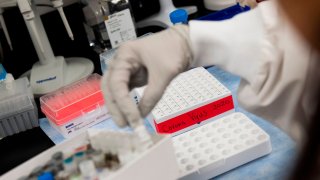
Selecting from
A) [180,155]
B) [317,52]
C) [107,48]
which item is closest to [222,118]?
[180,155]

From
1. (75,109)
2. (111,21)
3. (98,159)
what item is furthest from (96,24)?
(98,159)

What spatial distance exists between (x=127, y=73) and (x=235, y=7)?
32.8 inches

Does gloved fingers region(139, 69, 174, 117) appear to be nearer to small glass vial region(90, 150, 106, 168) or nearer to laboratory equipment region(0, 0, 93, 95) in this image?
small glass vial region(90, 150, 106, 168)

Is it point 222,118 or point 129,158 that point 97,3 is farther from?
point 129,158

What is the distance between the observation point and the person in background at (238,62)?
0.76 m

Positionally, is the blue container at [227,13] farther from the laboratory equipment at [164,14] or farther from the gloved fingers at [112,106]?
the gloved fingers at [112,106]

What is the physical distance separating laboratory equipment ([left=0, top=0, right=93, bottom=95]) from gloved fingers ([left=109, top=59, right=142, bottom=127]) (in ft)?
2.40

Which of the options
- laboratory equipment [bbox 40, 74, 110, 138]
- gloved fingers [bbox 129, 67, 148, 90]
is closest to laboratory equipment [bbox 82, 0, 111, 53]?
laboratory equipment [bbox 40, 74, 110, 138]

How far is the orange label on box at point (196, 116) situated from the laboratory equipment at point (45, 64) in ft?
1.69

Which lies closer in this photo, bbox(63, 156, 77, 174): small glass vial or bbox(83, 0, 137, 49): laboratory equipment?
bbox(63, 156, 77, 174): small glass vial

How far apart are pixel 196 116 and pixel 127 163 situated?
1.54ft

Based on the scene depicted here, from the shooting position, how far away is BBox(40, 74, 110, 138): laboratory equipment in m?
1.27

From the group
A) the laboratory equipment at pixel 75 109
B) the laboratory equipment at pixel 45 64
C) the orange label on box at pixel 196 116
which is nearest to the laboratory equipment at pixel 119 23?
the laboratory equipment at pixel 45 64

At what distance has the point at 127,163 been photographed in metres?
0.73
